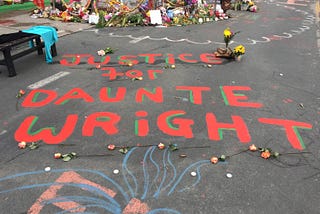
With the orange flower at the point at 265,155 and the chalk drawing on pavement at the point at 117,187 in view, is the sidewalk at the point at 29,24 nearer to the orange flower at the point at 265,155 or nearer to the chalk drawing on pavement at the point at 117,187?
the chalk drawing on pavement at the point at 117,187

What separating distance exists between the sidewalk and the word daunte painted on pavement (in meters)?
5.73

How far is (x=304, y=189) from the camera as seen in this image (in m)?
3.43

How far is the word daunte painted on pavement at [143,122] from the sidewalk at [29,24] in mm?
5732

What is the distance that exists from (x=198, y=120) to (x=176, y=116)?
15.3 inches

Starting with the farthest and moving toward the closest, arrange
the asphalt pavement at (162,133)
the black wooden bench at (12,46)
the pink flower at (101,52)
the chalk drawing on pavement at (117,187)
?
1. the pink flower at (101,52)
2. the black wooden bench at (12,46)
3. the asphalt pavement at (162,133)
4. the chalk drawing on pavement at (117,187)

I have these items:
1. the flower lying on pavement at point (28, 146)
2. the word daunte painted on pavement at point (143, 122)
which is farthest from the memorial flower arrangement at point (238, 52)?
the flower lying on pavement at point (28, 146)

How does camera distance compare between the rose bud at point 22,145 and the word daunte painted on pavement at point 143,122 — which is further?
the word daunte painted on pavement at point 143,122

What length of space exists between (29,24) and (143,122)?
9.51 meters

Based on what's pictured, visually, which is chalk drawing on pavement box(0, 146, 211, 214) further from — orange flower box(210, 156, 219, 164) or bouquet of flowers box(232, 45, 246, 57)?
bouquet of flowers box(232, 45, 246, 57)

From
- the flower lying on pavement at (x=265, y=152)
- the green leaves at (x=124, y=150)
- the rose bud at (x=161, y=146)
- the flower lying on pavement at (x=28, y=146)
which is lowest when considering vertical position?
the flower lying on pavement at (x=265, y=152)

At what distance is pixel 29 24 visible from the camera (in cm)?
1192

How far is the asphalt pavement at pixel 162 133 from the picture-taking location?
3.31 metres

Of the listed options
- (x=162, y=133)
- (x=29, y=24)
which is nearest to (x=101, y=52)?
(x=162, y=133)

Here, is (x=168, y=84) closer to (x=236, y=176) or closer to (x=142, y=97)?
(x=142, y=97)
